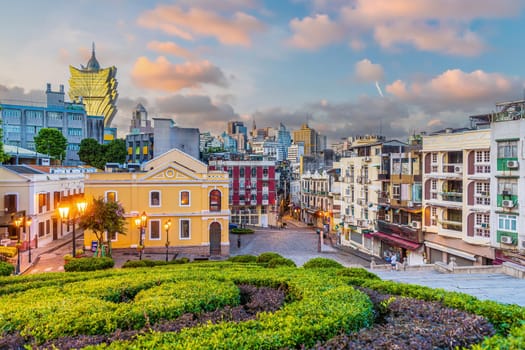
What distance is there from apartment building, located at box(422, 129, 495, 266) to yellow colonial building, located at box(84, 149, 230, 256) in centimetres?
1755

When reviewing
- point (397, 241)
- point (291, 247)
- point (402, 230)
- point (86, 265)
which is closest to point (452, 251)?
point (402, 230)

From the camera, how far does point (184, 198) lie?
3097 cm

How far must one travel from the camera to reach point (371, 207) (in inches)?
1467

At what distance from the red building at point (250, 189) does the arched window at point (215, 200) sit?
2045cm

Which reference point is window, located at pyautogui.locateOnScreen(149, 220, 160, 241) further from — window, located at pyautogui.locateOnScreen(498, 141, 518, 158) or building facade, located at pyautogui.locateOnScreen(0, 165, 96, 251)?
window, located at pyautogui.locateOnScreen(498, 141, 518, 158)

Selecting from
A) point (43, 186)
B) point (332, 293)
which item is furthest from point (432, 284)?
point (43, 186)

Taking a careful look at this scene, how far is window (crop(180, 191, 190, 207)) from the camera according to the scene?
3089cm

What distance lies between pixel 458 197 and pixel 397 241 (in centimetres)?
708

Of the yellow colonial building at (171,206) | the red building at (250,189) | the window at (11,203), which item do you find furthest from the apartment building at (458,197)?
the window at (11,203)

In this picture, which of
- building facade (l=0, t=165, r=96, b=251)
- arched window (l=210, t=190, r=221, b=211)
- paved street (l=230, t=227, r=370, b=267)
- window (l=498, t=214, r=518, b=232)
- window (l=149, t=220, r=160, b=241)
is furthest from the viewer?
paved street (l=230, t=227, r=370, b=267)

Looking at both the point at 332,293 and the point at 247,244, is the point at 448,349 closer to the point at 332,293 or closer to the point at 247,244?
the point at 332,293

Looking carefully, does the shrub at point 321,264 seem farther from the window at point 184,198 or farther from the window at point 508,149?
the window at point 184,198

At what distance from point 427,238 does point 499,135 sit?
10.1 m

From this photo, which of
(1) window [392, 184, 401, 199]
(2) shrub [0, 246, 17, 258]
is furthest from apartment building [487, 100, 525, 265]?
(2) shrub [0, 246, 17, 258]
